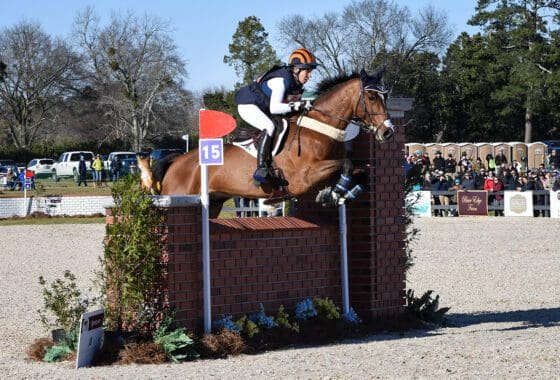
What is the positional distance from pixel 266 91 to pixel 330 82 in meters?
0.82

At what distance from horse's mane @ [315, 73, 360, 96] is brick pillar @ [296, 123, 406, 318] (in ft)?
2.08

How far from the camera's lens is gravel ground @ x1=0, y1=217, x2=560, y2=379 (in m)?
7.57

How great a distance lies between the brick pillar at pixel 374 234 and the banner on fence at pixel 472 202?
1991 centimetres

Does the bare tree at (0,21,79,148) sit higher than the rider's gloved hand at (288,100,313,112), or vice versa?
the bare tree at (0,21,79,148)

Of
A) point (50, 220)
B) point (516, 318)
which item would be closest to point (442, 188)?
point (50, 220)

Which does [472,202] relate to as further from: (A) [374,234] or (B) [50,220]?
(A) [374,234]

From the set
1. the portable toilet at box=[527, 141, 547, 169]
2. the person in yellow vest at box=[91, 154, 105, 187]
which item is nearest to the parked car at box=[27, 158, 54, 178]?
the person in yellow vest at box=[91, 154, 105, 187]

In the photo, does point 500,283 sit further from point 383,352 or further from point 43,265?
point 43,265

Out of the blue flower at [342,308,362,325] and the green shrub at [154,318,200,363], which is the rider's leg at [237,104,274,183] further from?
the green shrub at [154,318,200,363]

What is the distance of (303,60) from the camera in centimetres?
977

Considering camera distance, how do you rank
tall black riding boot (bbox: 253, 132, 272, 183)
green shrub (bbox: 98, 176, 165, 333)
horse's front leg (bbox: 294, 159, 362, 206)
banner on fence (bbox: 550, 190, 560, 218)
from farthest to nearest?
1. banner on fence (bbox: 550, 190, 560, 218)
2. tall black riding boot (bbox: 253, 132, 272, 183)
3. horse's front leg (bbox: 294, 159, 362, 206)
4. green shrub (bbox: 98, 176, 165, 333)

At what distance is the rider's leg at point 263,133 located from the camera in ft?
32.0

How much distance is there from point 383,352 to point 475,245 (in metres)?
12.8

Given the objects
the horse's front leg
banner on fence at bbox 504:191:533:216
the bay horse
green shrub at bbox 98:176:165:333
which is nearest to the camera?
green shrub at bbox 98:176:165:333
